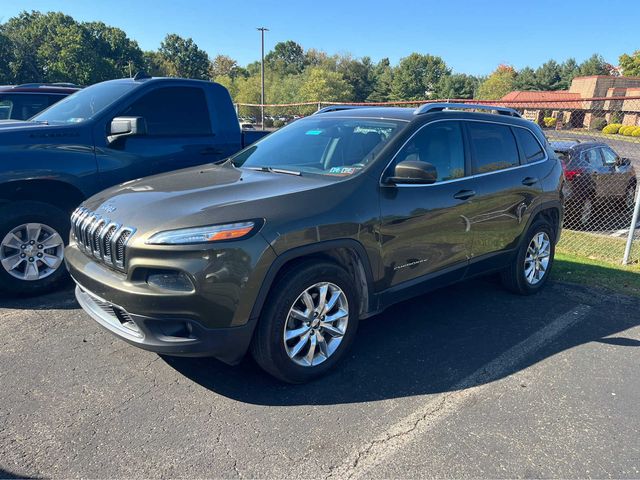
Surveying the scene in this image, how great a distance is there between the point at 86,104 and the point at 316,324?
12.1 feet

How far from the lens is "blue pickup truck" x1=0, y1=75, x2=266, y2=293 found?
4.42 metres

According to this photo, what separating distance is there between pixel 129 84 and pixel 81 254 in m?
2.64

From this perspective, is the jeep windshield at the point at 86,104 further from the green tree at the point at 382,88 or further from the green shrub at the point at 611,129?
the green tree at the point at 382,88

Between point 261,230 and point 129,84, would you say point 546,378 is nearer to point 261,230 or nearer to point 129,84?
point 261,230

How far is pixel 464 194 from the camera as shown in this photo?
13.4 feet

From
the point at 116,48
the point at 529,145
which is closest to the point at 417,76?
the point at 116,48

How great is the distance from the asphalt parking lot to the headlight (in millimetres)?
1028

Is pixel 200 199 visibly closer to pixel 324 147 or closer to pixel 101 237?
pixel 101 237

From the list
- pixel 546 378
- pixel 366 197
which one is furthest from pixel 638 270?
pixel 366 197

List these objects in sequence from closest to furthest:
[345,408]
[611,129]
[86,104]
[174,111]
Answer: [345,408], [86,104], [174,111], [611,129]

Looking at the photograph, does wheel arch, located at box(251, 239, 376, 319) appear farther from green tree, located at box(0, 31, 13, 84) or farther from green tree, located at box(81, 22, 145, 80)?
green tree, located at box(81, 22, 145, 80)

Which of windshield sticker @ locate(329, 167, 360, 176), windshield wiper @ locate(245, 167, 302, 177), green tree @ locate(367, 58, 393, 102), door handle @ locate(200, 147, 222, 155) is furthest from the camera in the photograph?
green tree @ locate(367, 58, 393, 102)

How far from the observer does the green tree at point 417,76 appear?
77938mm

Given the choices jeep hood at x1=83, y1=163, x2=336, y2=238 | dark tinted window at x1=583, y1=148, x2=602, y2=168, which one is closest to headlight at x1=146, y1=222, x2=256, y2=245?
jeep hood at x1=83, y1=163, x2=336, y2=238
